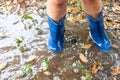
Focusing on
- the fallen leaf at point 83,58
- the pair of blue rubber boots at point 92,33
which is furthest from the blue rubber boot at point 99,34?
the fallen leaf at point 83,58

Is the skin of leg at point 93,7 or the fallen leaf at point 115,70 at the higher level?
the skin of leg at point 93,7

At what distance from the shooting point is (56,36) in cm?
240

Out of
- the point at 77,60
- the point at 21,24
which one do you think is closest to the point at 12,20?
the point at 21,24

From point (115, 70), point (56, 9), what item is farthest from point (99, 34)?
point (56, 9)

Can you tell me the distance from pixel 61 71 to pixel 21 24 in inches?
34.0

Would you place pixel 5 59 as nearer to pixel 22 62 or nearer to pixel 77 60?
pixel 22 62

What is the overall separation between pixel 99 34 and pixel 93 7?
29 centimetres

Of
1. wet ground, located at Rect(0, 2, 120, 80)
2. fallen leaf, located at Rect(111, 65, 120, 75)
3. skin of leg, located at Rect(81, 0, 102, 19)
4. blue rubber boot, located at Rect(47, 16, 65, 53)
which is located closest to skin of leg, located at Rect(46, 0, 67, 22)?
blue rubber boot, located at Rect(47, 16, 65, 53)

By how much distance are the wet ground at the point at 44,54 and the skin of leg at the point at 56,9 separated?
1.13ft

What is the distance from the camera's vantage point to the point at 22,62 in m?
2.35

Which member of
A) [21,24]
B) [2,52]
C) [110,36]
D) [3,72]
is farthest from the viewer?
[21,24]

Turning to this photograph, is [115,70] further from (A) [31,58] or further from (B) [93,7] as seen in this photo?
(A) [31,58]

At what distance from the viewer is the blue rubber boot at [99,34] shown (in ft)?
7.76

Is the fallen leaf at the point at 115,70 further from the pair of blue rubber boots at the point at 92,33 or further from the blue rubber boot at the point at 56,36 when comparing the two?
the blue rubber boot at the point at 56,36
